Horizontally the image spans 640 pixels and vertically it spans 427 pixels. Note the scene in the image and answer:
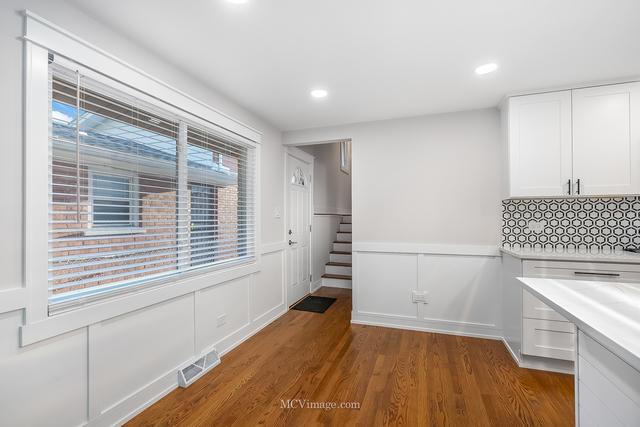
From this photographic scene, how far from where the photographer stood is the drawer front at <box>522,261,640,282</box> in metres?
2.16

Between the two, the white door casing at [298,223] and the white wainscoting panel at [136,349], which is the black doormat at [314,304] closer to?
the white door casing at [298,223]

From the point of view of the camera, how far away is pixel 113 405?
5.58 feet

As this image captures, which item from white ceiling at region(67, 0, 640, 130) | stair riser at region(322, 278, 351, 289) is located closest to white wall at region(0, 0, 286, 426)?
white ceiling at region(67, 0, 640, 130)

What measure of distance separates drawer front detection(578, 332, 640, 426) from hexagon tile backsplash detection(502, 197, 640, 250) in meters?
2.08

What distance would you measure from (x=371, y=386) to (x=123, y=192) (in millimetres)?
2161

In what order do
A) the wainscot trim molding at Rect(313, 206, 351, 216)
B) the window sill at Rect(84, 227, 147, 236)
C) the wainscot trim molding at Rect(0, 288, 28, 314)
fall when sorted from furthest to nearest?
1. the wainscot trim molding at Rect(313, 206, 351, 216)
2. the window sill at Rect(84, 227, 147, 236)
3. the wainscot trim molding at Rect(0, 288, 28, 314)

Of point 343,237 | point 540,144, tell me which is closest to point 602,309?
point 540,144

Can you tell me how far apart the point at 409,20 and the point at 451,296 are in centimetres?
261

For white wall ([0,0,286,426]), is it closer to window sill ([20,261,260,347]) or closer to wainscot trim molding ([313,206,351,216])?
window sill ([20,261,260,347])

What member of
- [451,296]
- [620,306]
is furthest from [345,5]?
[451,296]

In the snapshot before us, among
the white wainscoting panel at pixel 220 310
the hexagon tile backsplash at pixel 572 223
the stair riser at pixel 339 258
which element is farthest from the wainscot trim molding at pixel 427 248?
the stair riser at pixel 339 258

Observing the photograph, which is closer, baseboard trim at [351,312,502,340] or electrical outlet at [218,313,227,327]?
electrical outlet at [218,313,227,327]

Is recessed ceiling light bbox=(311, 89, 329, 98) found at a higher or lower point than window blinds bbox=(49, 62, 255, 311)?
higher

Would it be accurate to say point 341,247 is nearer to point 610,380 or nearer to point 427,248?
point 427,248
